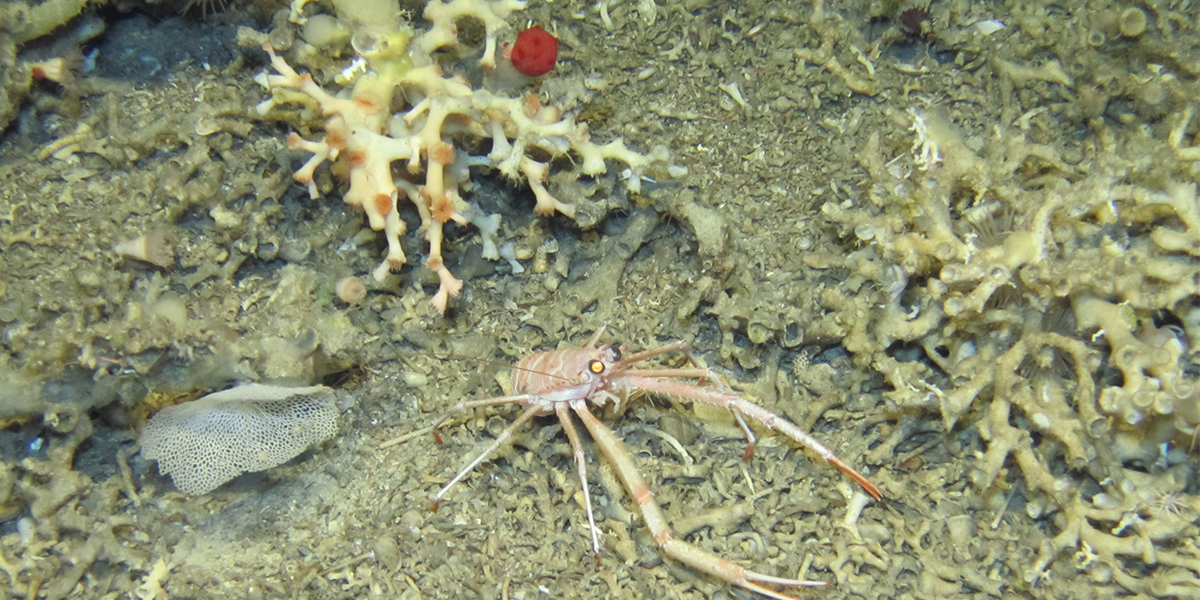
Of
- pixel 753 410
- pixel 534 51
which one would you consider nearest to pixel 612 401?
pixel 753 410

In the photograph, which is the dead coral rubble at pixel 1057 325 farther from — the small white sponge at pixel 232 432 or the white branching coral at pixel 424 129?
the small white sponge at pixel 232 432

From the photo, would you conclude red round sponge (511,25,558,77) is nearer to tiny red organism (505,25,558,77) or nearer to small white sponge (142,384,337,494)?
tiny red organism (505,25,558,77)

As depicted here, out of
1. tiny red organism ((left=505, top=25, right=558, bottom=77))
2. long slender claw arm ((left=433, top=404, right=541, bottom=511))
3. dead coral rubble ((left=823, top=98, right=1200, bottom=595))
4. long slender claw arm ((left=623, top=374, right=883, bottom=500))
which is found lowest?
long slender claw arm ((left=433, top=404, right=541, bottom=511))

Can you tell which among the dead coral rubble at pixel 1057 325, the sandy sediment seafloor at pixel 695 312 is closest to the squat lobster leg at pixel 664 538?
the sandy sediment seafloor at pixel 695 312

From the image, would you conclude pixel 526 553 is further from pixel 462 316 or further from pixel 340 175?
pixel 340 175

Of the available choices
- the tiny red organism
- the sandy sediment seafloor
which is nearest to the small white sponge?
the sandy sediment seafloor

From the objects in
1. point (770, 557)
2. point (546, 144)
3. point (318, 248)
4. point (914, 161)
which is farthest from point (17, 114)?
point (914, 161)
